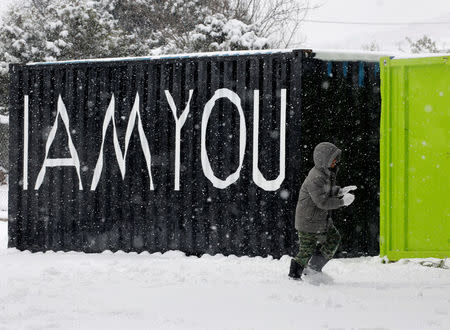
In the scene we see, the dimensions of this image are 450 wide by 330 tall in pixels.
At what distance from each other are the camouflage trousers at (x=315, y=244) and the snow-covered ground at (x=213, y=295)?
0.27 m

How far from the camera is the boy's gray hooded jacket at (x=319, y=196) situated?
643cm

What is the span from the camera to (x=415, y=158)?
23.2ft

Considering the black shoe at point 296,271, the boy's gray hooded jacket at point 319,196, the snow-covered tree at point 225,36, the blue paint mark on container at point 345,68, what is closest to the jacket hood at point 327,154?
the boy's gray hooded jacket at point 319,196

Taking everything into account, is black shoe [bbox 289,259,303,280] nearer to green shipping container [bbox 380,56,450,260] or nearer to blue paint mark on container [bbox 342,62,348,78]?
green shipping container [bbox 380,56,450,260]

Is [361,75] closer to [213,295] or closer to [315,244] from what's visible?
[315,244]

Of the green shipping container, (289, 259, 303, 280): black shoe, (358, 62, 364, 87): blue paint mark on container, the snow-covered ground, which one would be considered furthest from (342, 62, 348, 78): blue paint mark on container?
(289, 259, 303, 280): black shoe

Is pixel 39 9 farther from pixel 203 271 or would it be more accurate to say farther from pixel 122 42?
pixel 203 271

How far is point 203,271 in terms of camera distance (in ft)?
23.8

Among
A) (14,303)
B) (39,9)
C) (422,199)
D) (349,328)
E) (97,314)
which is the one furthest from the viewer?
(39,9)

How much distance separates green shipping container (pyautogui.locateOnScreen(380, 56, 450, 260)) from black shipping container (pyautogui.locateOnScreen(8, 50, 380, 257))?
113 cm

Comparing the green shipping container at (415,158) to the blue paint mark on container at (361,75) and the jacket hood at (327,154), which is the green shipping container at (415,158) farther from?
the blue paint mark on container at (361,75)

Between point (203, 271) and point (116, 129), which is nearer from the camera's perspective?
point (203, 271)

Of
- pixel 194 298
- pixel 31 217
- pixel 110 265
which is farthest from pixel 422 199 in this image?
pixel 31 217

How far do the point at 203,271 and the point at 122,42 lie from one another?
20.7 meters
